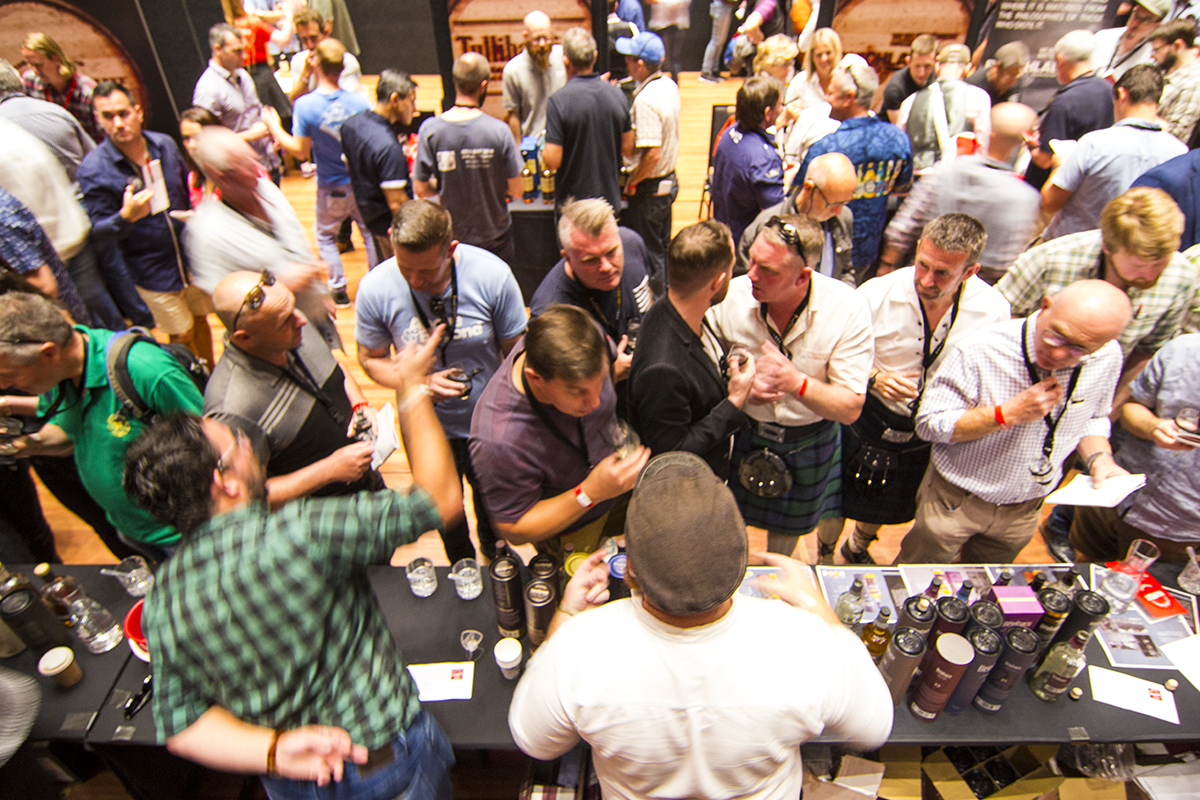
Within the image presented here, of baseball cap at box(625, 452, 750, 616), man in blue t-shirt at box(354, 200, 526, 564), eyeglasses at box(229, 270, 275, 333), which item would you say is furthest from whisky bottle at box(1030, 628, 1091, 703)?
eyeglasses at box(229, 270, 275, 333)

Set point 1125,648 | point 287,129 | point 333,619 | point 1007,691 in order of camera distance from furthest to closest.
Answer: point 287,129, point 1125,648, point 1007,691, point 333,619

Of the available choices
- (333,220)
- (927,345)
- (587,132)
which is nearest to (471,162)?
(587,132)

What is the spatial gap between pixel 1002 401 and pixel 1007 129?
209 centimetres

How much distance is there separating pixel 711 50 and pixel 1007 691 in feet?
36.3

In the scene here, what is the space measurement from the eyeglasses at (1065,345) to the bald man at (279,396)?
2.35 m

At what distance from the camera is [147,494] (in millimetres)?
1314

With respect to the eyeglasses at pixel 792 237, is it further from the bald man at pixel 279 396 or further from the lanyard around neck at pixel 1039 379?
the bald man at pixel 279 396

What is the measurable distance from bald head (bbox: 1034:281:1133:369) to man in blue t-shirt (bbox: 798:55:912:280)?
6.28 feet

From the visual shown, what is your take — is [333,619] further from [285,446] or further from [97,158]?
[97,158]

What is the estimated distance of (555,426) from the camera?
1.99 metres

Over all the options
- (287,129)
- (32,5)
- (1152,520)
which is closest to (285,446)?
(1152,520)

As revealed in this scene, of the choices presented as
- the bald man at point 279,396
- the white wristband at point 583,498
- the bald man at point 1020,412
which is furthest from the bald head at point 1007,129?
the bald man at point 279,396

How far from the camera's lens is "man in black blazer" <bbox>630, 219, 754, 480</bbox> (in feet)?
6.84

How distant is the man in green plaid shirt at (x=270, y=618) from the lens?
4.30 feet
